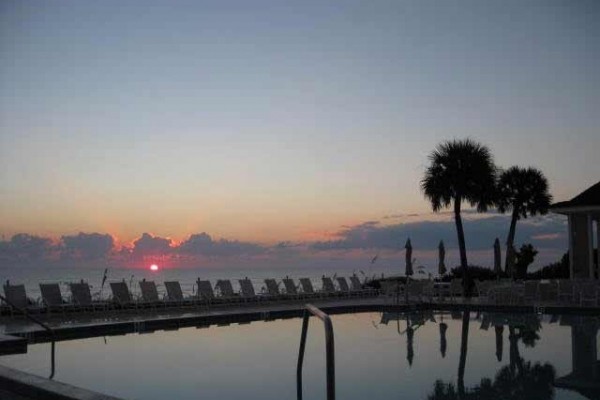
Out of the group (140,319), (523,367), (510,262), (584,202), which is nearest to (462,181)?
(510,262)

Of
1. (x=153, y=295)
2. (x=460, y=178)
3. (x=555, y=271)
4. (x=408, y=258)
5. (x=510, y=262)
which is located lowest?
(x=153, y=295)

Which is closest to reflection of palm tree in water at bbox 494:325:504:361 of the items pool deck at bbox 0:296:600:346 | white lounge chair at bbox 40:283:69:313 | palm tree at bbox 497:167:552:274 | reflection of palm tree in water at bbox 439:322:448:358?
reflection of palm tree in water at bbox 439:322:448:358

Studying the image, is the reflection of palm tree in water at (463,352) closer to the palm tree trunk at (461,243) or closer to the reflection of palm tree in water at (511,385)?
the reflection of palm tree in water at (511,385)

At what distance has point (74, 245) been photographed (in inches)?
1820

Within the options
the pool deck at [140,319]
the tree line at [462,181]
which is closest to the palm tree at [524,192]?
the tree line at [462,181]

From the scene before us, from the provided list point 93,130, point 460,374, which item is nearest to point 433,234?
point 93,130

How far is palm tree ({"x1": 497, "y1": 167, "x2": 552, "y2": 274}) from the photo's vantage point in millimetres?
28156

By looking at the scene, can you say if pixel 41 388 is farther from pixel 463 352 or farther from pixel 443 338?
pixel 443 338

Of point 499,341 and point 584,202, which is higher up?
point 584,202

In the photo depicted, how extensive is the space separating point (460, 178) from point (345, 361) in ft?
46.9

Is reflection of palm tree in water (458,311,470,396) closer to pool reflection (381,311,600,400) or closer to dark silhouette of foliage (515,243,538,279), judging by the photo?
pool reflection (381,311,600,400)

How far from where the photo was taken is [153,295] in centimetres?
1748

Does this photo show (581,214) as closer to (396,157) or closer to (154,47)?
(396,157)

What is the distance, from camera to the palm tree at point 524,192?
28156 mm
